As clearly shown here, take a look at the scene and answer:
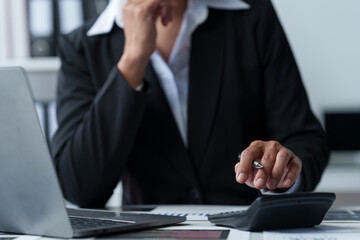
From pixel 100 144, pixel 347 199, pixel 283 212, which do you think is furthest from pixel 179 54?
pixel 347 199

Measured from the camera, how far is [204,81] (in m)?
1.46

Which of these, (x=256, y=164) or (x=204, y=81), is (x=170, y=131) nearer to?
(x=204, y=81)

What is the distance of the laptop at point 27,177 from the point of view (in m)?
0.74

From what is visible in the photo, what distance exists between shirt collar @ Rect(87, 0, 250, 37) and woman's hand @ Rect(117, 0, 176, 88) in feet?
0.22

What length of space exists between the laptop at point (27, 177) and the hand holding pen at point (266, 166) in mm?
186

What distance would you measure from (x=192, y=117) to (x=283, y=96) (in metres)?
0.24

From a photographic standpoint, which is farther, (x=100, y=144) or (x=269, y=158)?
(x=100, y=144)

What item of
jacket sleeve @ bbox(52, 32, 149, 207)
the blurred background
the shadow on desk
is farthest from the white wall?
jacket sleeve @ bbox(52, 32, 149, 207)

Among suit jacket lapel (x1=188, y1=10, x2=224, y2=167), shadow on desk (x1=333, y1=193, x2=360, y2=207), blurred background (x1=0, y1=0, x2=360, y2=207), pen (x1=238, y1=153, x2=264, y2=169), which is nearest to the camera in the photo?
pen (x1=238, y1=153, x2=264, y2=169)

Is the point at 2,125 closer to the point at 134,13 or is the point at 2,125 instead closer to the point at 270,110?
the point at 134,13

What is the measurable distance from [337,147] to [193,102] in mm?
1889

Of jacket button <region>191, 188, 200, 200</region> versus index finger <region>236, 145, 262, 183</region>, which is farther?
jacket button <region>191, 188, 200, 200</region>

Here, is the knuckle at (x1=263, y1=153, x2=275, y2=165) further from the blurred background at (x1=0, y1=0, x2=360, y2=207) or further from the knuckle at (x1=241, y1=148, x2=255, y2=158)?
the blurred background at (x1=0, y1=0, x2=360, y2=207)

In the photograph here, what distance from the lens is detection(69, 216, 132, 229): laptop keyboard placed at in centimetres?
84
